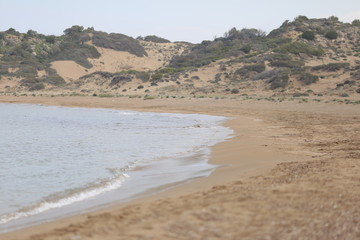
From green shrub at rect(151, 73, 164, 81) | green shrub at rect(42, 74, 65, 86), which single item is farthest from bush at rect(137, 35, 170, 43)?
green shrub at rect(151, 73, 164, 81)

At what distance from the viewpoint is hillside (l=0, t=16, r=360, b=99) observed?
3591cm

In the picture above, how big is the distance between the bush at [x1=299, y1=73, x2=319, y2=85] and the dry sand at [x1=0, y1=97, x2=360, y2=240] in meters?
22.6

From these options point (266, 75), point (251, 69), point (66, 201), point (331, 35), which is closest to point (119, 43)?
point (331, 35)

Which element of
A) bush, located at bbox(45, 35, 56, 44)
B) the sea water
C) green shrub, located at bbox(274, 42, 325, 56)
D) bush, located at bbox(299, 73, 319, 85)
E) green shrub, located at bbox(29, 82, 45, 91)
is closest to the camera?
the sea water

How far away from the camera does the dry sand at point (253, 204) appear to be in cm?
472

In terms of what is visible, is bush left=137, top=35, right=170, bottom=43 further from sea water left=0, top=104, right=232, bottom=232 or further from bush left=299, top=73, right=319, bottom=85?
sea water left=0, top=104, right=232, bottom=232

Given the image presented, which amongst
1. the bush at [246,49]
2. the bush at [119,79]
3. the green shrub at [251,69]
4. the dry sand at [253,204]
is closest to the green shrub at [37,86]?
the bush at [119,79]

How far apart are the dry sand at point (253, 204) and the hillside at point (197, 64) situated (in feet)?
67.7

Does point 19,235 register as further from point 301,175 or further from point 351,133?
point 351,133

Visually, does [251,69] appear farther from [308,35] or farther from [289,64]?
[308,35]

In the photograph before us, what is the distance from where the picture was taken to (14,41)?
7762 cm

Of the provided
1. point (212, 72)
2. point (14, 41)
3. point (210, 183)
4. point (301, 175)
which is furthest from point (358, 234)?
point (14, 41)

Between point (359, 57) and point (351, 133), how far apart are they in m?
34.7

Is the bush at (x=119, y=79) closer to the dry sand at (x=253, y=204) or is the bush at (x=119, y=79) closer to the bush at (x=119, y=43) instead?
the bush at (x=119, y=43)
